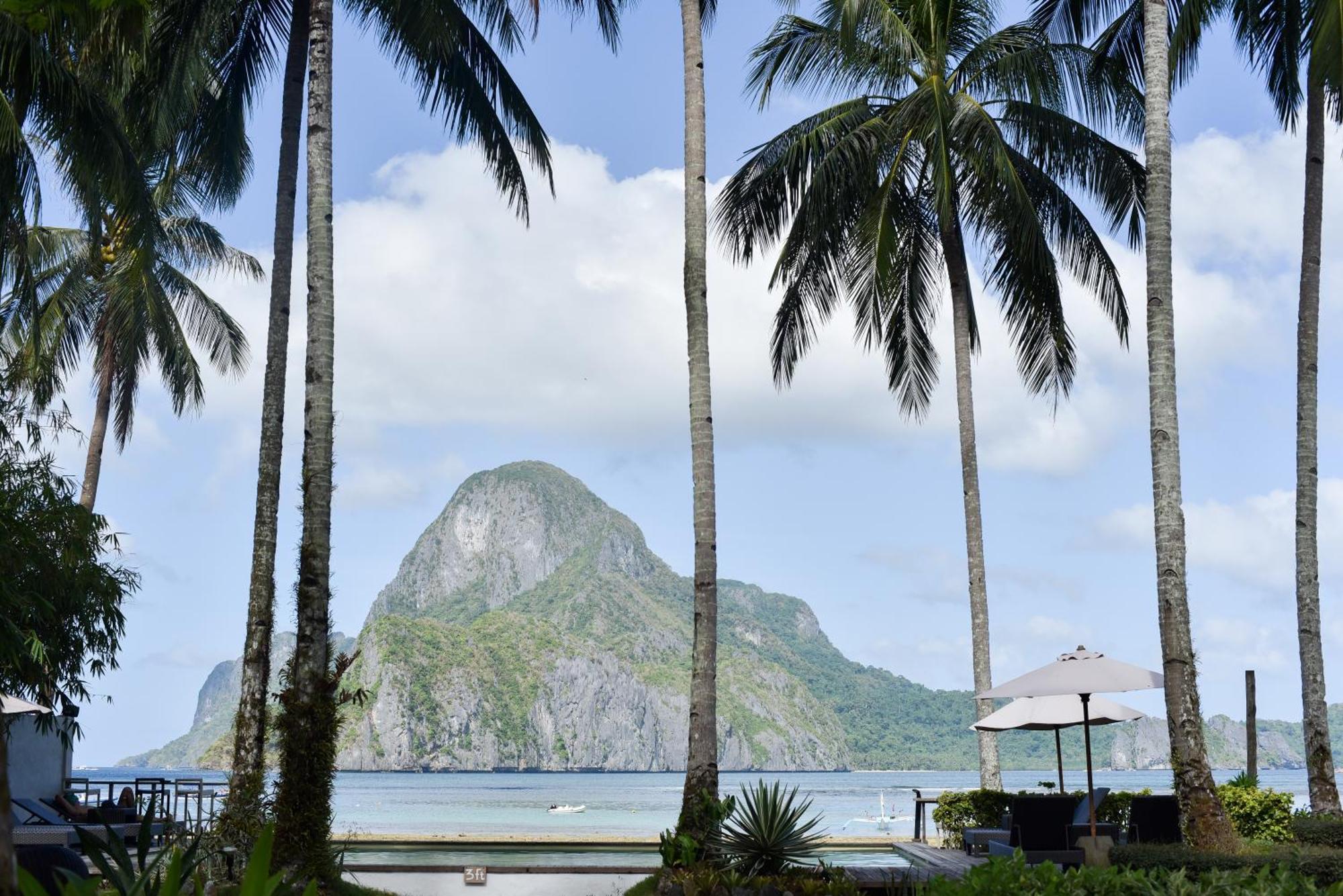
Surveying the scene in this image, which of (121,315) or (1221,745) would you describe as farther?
(1221,745)

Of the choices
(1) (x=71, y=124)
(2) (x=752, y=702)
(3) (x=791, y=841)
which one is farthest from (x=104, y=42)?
(2) (x=752, y=702)

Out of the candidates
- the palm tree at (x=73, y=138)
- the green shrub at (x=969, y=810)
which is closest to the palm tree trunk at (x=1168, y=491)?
the green shrub at (x=969, y=810)

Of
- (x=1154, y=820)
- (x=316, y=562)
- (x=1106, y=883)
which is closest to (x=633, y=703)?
(x=1154, y=820)

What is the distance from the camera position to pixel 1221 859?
8305 mm

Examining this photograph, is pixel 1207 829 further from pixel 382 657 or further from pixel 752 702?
pixel 752 702

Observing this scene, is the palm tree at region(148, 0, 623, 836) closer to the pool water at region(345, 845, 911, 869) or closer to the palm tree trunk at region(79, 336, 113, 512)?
the pool water at region(345, 845, 911, 869)

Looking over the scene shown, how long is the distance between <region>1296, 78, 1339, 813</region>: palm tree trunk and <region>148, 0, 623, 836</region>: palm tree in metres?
7.59

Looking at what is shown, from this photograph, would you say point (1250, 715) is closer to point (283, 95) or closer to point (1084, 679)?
point (1084, 679)

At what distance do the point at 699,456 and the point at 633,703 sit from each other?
11186cm

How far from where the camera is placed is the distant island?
107m

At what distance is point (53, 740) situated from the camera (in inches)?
672

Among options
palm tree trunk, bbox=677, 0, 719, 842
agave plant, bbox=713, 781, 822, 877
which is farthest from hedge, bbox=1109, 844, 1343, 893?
palm tree trunk, bbox=677, 0, 719, 842

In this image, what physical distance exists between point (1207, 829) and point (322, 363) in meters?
7.62

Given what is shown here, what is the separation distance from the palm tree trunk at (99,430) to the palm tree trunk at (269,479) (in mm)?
10022
